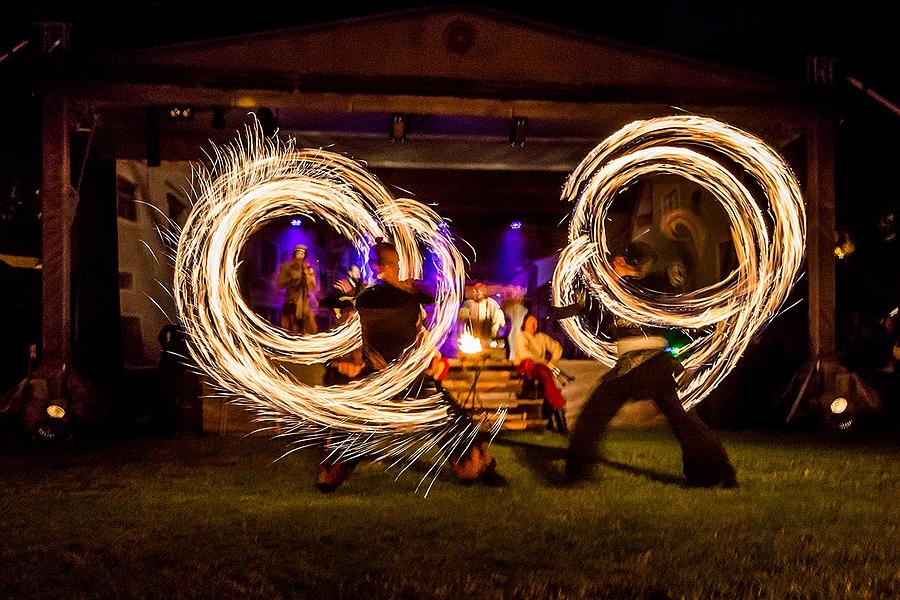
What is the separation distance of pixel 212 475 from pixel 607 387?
2891 mm

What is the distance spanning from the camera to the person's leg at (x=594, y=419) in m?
5.88

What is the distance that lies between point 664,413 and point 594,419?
454 millimetres

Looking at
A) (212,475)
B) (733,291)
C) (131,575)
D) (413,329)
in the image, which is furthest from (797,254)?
(131,575)

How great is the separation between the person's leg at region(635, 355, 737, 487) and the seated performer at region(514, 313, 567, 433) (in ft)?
11.6

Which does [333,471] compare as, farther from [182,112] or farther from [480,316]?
[480,316]

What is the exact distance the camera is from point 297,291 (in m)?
12.0

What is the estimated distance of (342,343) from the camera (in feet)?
24.8

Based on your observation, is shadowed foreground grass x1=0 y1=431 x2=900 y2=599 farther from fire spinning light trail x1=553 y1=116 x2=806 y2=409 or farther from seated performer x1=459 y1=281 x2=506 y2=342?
seated performer x1=459 y1=281 x2=506 y2=342

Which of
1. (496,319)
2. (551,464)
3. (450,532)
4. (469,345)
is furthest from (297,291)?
(450,532)

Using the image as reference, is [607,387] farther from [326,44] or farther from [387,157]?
[387,157]

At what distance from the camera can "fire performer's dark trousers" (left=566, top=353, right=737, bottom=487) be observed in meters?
5.79

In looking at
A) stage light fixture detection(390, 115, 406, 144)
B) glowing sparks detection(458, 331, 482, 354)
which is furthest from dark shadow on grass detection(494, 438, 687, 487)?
stage light fixture detection(390, 115, 406, 144)

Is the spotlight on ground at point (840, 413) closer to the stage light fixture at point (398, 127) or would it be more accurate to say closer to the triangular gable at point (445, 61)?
the triangular gable at point (445, 61)

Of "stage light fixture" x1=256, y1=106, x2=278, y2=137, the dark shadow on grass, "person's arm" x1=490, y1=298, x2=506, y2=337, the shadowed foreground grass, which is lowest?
the dark shadow on grass
